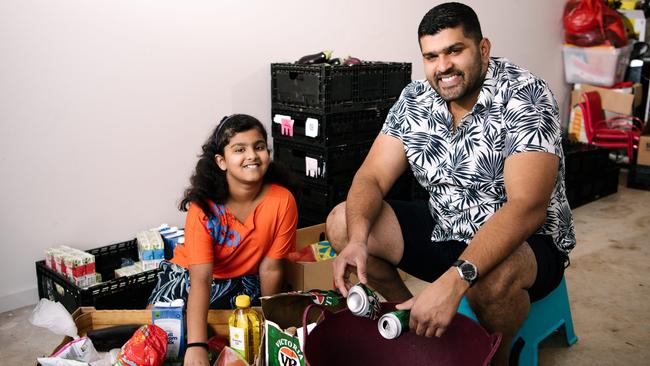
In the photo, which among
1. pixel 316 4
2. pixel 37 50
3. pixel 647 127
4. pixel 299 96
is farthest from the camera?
pixel 647 127

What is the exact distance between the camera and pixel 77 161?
7.89ft

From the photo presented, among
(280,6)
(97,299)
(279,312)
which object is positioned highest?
(280,6)

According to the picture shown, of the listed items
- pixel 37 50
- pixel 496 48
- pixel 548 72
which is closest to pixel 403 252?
pixel 37 50

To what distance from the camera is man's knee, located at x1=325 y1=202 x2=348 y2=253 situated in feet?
5.95

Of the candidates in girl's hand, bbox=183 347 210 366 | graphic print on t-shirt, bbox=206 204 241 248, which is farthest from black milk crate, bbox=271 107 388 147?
girl's hand, bbox=183 347 210 366

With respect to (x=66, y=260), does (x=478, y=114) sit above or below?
above

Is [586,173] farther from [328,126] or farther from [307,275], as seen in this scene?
[307,275]

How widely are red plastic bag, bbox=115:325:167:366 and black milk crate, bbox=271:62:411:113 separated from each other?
1.32 m

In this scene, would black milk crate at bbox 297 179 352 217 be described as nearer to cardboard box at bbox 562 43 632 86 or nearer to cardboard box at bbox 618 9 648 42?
cardboard box at bbox 562 43 632 86

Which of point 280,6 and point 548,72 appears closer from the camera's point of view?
point 280,6

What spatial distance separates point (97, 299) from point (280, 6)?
1.63 meters

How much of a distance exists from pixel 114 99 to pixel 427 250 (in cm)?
146

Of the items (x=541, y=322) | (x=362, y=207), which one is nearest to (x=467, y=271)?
(x=362, y=207)

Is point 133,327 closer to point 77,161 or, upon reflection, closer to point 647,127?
point 77,161
